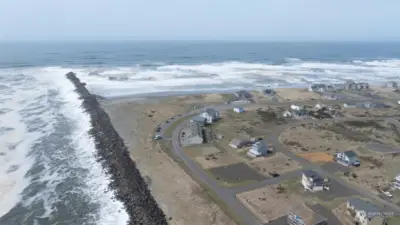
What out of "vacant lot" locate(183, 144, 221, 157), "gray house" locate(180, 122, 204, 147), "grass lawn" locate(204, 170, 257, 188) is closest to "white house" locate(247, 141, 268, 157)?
"vacant lot" locate(183, 144, 221, 157)

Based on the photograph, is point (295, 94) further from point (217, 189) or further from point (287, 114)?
point (217, 189)

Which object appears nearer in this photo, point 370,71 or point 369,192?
point 369,192

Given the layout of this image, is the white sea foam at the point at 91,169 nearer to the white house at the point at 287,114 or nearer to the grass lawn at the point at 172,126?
the grass lawn at the point at 172,126

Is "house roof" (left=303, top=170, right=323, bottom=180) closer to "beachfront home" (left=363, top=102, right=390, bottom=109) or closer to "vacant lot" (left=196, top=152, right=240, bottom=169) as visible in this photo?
"vacant lot" (left=196, top=152, right=240, bottom=169)

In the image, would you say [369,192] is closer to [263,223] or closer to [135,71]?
[263,223]

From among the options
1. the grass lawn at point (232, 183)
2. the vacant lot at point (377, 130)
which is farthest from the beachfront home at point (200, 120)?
the vacant lot at point (377, 130)

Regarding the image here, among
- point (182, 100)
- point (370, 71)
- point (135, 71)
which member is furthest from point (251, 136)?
point (370, 71)

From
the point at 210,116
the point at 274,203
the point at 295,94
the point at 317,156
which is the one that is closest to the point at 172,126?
the point at 210,116

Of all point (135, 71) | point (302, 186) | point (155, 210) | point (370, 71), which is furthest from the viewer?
point (370, 71)
